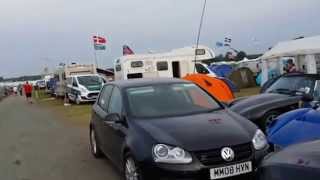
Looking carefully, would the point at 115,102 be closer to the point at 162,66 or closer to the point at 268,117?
the point at 268,117

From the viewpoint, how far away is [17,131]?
703 inches

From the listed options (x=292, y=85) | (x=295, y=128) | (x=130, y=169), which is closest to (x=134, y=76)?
(x=292, y=85)

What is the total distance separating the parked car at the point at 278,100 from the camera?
1029 cm

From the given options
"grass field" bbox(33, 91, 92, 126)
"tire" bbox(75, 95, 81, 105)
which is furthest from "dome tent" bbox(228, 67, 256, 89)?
"grass field" bbox(33, 91, 92, 126)

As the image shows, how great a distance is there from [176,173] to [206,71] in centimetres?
2509

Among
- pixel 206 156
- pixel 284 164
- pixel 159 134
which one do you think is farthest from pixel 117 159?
pixel 284 164

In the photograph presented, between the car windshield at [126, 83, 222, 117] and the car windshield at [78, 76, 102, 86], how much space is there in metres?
25.4

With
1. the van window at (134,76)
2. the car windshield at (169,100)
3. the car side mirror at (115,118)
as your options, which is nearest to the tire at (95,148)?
the car windshield at (169,100)

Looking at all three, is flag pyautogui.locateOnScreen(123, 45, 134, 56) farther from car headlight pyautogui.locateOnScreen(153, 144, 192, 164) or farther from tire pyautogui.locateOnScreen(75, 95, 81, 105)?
car headlight pyautogui.locateOnScreen(153, 144, 192, 164)

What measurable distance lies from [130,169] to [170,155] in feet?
2.88

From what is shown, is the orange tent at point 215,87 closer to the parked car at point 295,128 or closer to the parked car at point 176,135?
the parked car at point 176,135

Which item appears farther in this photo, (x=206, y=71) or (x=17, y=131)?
(x=206, y=71)

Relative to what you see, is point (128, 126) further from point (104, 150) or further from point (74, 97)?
point (74, 97)

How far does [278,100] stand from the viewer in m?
10.6
